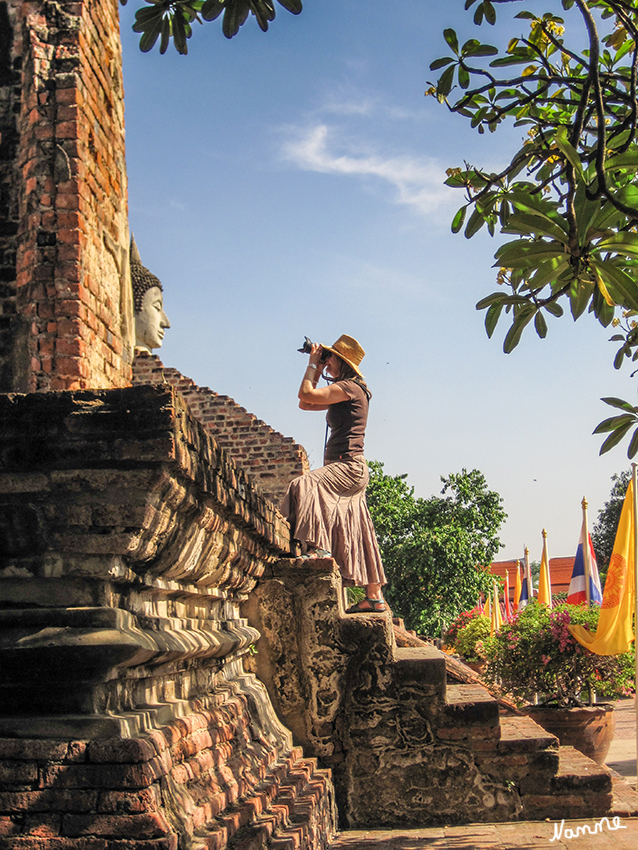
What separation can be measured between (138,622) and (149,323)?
4170mm

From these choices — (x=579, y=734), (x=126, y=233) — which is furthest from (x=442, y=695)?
(x=579, y=734)

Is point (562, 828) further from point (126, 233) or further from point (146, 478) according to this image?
point (126, 233)

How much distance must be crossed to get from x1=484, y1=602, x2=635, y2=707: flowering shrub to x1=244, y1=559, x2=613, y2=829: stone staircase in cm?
394

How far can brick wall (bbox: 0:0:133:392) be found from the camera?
11.0 ft

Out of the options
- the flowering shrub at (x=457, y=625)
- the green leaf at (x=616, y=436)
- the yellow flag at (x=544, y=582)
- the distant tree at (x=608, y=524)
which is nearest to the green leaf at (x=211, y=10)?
the green leaf at (x=616, y=436)

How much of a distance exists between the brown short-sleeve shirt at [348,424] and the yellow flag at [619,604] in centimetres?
406

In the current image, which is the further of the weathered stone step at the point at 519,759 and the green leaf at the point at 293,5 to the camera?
the weathered stone step at the point at 519,759

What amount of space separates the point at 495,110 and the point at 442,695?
2.43 metres


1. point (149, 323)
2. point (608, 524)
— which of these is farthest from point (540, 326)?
point (608, 524)

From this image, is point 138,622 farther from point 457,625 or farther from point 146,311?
point 457,625

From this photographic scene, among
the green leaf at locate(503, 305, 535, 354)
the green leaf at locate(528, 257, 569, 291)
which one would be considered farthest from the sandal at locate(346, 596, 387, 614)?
the green leaf at locate(528, 257, 569, 291)

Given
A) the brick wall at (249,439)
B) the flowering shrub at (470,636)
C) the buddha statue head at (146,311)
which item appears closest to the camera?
the buddha statue head at (146,311)

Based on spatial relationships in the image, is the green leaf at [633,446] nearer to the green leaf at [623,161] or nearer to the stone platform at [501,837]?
the green leaf at [623,161]

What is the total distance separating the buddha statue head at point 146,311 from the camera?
5.57m
